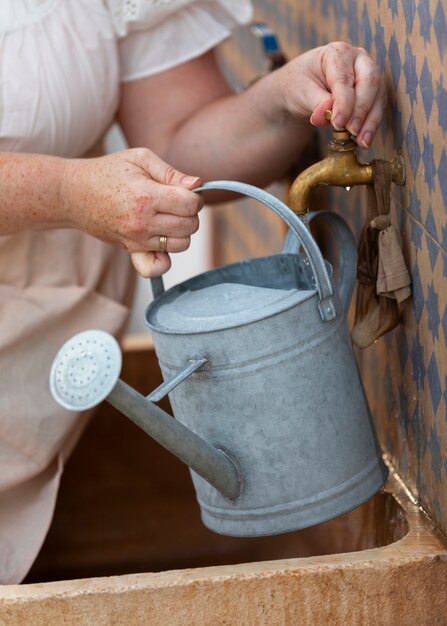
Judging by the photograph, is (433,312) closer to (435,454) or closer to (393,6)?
(435,454)

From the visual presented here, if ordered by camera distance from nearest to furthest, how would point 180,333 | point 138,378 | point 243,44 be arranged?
point 180,333, point 138,378, point 243,44

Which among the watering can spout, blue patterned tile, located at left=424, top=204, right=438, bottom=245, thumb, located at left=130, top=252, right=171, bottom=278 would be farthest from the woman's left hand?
the watering can spout

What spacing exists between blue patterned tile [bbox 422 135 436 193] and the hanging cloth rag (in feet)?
0.33

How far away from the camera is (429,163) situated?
98cm

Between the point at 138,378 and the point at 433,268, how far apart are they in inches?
35.1

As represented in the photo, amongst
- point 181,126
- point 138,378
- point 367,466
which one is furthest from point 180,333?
point 138,378

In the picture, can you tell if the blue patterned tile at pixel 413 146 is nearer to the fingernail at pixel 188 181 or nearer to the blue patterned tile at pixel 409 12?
the blue patterned tile at pixel 409 12

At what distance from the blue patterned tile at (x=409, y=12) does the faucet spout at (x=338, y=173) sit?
135mm

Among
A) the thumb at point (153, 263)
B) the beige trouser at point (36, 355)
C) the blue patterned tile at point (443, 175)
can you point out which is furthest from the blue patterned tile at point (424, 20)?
the beige trouser at point (36, 355)

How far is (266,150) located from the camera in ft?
4.49

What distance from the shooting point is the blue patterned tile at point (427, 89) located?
95 centimetres

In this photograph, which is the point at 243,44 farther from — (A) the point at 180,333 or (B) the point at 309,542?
(A) the point at 180,333

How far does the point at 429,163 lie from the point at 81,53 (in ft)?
1.86

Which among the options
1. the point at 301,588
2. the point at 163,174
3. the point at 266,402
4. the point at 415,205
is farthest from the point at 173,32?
the point at 301,588
